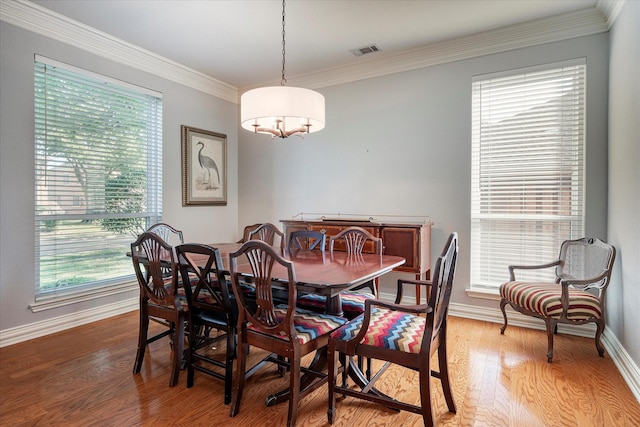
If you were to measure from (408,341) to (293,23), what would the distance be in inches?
112

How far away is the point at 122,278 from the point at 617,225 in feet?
15.0

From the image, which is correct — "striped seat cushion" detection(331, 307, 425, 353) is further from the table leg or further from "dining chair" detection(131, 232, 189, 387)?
"dining chair" detection(131, 232, 189, 387)

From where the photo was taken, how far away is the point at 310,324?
1990 millimetres

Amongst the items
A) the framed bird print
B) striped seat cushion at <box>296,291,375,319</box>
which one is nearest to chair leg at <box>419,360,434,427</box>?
striped seat cushion at <box>296,291,375,319</box>

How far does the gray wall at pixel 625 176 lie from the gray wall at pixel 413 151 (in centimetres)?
16

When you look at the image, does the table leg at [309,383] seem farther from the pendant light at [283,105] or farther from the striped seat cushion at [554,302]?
the striped seat cushion at [554,302]

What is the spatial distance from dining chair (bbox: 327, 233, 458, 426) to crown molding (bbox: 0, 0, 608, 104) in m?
2.59

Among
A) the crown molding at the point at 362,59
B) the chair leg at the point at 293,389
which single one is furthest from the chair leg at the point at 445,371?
the crown molding at the point at 362,59

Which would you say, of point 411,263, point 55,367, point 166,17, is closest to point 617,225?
point 411,263

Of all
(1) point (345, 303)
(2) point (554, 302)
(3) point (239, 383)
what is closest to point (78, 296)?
(3) point (239, 383)

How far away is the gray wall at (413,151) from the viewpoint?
121 inches

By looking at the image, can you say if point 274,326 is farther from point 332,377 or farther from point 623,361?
point 623,361

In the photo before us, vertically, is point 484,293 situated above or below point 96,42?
below

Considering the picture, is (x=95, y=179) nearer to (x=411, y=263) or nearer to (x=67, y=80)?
(x=67, y=80)
